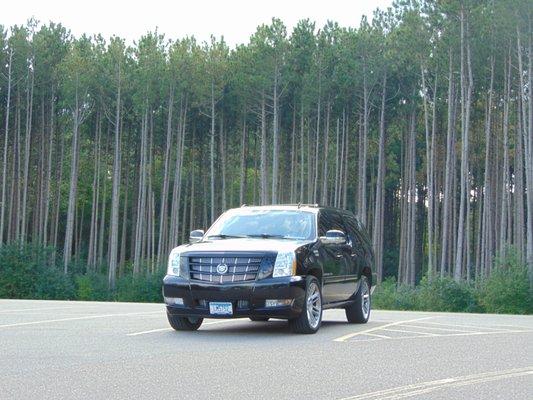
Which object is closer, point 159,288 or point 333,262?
point 333,262

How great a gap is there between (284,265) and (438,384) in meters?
4.93

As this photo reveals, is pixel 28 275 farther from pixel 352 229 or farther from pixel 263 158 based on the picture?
pixel 352 229

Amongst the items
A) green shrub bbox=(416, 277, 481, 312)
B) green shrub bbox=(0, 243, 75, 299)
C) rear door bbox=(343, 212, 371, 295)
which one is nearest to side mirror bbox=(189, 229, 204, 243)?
rear door bbox=(343, 212, 371, 295)

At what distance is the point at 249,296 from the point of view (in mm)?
14312

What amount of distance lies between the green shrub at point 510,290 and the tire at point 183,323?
2521cm

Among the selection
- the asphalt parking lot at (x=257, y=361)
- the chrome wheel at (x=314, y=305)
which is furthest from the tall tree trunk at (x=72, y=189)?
the chrome wheel at (x=314, y=305)

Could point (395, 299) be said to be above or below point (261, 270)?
below

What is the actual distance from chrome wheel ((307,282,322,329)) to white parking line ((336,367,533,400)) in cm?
430

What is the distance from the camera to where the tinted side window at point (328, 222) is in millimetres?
16297

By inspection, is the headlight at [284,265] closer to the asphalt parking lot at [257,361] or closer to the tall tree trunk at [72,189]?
the asphalt parking lot at [257,361]

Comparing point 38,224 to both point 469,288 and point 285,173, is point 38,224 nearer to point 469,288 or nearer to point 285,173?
point 285,173

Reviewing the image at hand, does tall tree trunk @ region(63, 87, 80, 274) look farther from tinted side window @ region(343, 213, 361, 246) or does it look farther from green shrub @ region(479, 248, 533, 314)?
tinted side window @ region(343, 213, 361, 246)

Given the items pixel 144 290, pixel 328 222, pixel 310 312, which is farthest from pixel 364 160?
pixel 310 312

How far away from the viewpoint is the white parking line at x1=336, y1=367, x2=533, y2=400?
9.05 m
